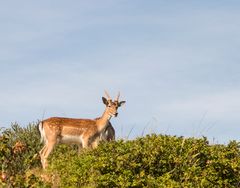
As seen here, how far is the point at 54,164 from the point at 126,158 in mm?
2343

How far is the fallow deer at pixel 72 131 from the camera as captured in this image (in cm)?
2384

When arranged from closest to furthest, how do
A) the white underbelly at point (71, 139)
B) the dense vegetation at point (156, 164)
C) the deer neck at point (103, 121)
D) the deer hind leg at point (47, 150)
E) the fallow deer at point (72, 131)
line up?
1. the dense vegetation at point (156, 164)
2. the deer hind leg at point (47, 150)
3. the fallow deer at point (72, 131)
4. the white underbelly at point (71, 139)
5. the deer neck at point (103, 121)

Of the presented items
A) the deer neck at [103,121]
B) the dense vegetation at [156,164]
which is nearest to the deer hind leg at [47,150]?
the deer neck at [103,121]

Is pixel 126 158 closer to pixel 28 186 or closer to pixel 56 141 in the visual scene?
pixel 28 186

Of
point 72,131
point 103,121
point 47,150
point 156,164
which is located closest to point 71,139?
point 72,131

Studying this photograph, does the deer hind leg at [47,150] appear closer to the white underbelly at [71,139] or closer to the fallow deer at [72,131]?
the fallow deer at [72,131]

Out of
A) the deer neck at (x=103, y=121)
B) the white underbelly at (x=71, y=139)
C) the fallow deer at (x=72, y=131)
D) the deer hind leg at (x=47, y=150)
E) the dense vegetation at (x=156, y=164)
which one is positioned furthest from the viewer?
the deer neck at (x=103, y=121)

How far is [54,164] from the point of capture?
14.1m

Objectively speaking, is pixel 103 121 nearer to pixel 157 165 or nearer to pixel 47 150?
pixel 47 150

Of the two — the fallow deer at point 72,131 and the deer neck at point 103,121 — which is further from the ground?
the deer neck at point 103,121

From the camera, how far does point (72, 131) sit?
2408cm

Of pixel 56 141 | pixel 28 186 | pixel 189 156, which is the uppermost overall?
pixel 56 141

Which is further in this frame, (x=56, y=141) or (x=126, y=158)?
(x=56, y=141)

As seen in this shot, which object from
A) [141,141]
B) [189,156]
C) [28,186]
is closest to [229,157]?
[189,156]
